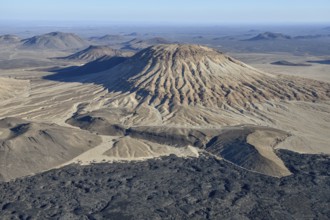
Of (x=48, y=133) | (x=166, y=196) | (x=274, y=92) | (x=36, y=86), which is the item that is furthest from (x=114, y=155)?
(x=36, y=86)

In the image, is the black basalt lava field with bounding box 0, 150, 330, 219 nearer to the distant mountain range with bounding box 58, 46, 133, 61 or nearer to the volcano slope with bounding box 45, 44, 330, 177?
the volcano slope with bounding box 45, 44, 330, 177

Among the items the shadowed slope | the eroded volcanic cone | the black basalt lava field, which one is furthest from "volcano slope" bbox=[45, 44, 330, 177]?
the shadowed slope

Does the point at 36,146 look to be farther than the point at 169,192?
Yes

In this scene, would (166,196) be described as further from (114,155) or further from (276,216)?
(114,155)

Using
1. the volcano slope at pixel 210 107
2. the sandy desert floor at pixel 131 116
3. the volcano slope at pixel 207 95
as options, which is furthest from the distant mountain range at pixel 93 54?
the volcano slope at pixel 207 95

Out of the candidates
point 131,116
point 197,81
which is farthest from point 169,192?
point 197,81

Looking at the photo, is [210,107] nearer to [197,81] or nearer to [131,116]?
[197,81]

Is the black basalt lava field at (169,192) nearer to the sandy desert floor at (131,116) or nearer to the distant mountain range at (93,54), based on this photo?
the sandy desert floor at (131,116)

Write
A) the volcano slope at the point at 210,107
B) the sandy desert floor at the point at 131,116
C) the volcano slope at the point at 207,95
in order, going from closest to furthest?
the sandy desert floor at the point at 131,116 < the volcano slope at the point at 210,107 < the volcano slope at the point at 207,95
